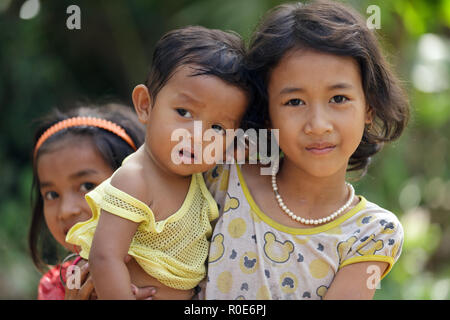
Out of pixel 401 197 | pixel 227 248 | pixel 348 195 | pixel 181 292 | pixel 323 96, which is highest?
pixel 323 96

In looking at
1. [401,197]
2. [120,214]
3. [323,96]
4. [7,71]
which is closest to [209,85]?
[323,96]

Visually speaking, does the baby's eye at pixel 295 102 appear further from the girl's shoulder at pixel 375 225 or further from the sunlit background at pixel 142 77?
the sunlit background at pixel 142 77

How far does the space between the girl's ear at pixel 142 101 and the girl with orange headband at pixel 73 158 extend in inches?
16.6

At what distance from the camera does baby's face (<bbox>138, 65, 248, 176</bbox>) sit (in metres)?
1.68

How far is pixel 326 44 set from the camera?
1.69 meters

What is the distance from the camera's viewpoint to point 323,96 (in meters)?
1.69

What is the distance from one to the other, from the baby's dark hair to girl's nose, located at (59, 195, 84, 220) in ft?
1.85

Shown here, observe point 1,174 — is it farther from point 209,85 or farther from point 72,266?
point 209,85

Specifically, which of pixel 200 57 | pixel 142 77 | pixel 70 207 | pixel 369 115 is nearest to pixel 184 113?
pixel 200 57

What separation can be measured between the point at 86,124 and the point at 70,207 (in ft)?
1.07

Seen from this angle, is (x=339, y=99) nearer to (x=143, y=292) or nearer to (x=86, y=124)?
(x=143, y=292)

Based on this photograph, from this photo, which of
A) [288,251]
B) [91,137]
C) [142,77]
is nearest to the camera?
[288,251]

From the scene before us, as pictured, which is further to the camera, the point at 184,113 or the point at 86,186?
the point at 86,186
